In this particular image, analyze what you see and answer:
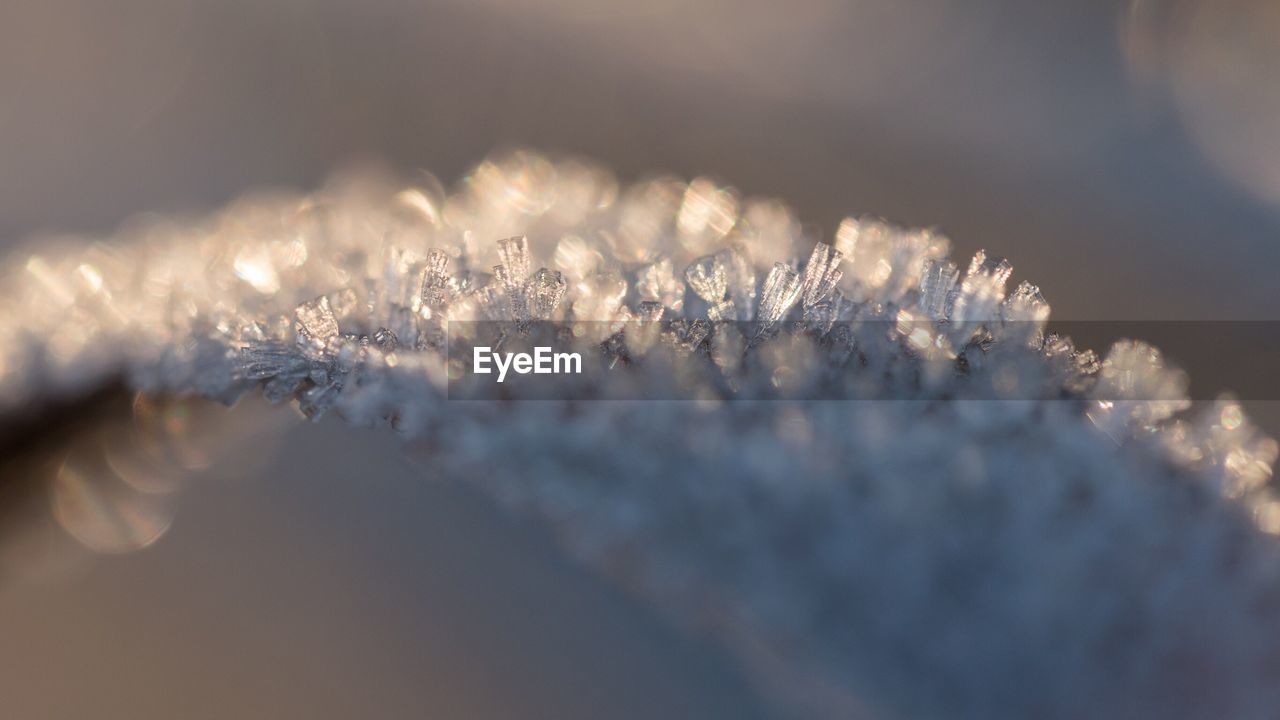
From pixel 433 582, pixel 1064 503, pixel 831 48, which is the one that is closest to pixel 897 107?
pixel 831 48

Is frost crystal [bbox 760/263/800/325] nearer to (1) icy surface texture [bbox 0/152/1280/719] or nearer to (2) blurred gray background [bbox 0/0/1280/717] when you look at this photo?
(1) icy surface texture [bbox 0/152/1280/719]

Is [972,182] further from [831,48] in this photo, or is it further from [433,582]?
[433,582]

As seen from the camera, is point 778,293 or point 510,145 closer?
point 778,293

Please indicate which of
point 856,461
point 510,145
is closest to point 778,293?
point 856,461

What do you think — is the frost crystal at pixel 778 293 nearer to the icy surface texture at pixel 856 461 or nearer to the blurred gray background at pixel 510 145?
the icy surface texture at pixel 856 461

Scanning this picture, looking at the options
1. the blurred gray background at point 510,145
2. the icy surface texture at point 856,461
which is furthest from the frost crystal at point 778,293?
the blurred gray background at point 510,145

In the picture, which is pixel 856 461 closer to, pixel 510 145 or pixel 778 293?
pixel 778 293
